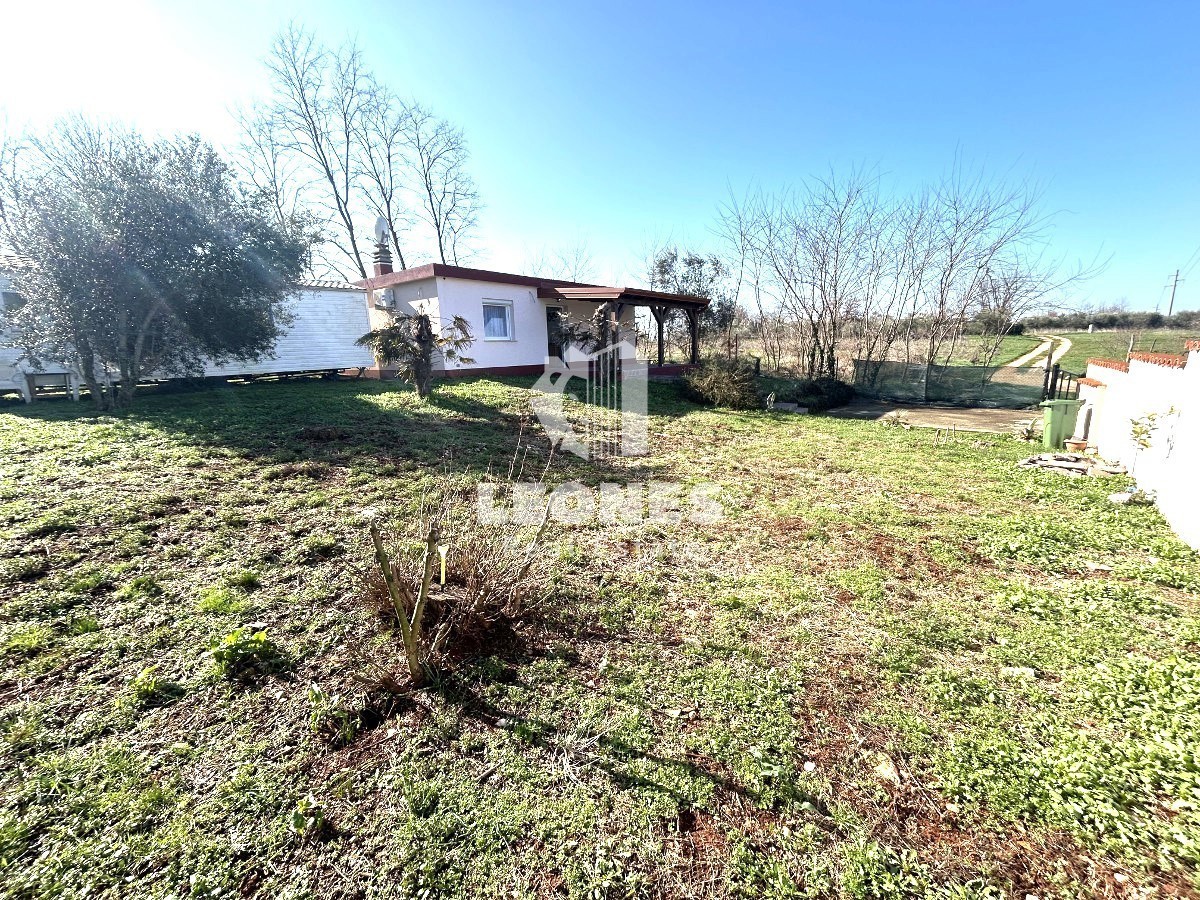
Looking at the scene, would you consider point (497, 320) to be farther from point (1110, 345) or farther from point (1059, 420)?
point (1110, 345)

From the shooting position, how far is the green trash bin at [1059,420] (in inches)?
294

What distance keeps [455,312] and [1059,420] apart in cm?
1257

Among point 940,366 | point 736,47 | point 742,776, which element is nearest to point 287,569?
point 742,776

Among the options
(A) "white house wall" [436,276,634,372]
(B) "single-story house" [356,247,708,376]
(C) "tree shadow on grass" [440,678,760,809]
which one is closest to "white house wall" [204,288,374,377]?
(B) "single-story house" [356,247,708,376]

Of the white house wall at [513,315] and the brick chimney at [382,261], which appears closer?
the white house wall at [513,315]

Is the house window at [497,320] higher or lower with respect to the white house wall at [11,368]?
higher

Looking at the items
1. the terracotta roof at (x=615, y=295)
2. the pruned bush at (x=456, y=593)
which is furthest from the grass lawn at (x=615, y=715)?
the terracotta roof at (x=615, y=295)

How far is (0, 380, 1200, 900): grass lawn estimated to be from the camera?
164cm

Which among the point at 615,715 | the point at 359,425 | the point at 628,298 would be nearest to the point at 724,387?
the point at 628,298

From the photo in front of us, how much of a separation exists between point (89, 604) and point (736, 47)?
548 inches

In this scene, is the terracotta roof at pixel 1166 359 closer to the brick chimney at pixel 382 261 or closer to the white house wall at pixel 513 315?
the white house wall at pixel 513 315

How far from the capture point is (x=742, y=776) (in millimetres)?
1984

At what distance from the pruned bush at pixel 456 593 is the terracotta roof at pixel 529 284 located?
967 centimetres

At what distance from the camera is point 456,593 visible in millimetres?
2781
